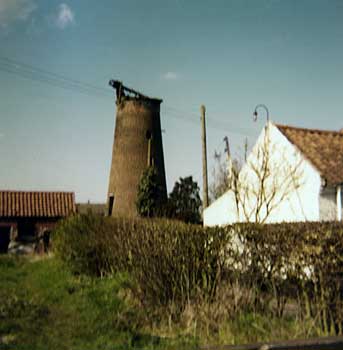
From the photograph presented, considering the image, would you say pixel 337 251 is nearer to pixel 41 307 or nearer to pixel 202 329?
pixel 202 329

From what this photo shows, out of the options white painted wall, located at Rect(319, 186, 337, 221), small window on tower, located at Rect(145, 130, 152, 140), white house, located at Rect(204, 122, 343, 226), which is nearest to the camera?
white painted wall, located at Rect(319, 186, 337, 221)

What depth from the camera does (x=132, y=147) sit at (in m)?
34.8

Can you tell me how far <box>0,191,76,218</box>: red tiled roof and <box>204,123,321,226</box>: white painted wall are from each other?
17648 mm

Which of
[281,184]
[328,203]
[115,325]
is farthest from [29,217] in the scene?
[115,325]

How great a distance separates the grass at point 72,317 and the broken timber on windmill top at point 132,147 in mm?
21198

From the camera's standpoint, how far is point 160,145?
3638 centimetres

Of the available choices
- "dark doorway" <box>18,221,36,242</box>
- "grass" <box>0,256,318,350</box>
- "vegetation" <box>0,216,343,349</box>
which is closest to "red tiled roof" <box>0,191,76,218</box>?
"dark doorway" <box>18,221,36,242</box>

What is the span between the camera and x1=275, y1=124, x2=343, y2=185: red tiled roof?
13469 millimetres

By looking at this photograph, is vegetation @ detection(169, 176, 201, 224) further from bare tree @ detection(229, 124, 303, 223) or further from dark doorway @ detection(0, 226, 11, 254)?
bare tree @ detection(229, 124, 303, 223)

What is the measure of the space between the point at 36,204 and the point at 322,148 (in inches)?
966

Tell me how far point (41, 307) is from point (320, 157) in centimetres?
953

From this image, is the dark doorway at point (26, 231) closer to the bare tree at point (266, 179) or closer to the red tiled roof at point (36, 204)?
the red tiled roof at point (36, 204)

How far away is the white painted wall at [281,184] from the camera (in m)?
13.6

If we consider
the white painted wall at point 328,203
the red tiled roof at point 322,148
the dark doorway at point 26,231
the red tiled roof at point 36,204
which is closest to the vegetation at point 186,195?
the red tiled roof at point 36,204
